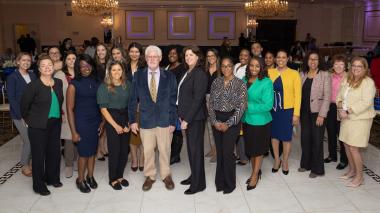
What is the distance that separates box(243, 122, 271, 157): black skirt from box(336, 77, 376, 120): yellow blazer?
964 millimetres

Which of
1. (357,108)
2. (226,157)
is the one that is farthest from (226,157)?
(357,108)

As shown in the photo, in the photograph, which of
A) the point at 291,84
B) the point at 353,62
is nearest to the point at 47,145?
the point at 291,84

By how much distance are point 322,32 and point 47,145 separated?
59.3 feet

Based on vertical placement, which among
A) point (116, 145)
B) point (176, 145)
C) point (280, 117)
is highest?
point (280, 117)

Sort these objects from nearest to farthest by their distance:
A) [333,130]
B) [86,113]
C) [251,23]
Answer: [86,113], [333,130], [251,23]

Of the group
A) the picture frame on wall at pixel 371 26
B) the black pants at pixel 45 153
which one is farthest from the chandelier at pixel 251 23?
the black pants at pixel 45 153

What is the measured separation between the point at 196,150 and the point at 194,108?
1.66 feet

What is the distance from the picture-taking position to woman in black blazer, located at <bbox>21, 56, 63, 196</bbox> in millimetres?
3982

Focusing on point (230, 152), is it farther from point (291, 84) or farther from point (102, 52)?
point (102, 52)

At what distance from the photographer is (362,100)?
420cm

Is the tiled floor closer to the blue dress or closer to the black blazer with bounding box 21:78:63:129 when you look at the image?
the blue dress

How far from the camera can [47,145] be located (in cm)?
423

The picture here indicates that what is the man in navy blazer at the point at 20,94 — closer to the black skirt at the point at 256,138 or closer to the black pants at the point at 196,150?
the black pants at the point at 196,150

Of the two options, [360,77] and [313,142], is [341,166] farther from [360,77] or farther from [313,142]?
[360,77]
